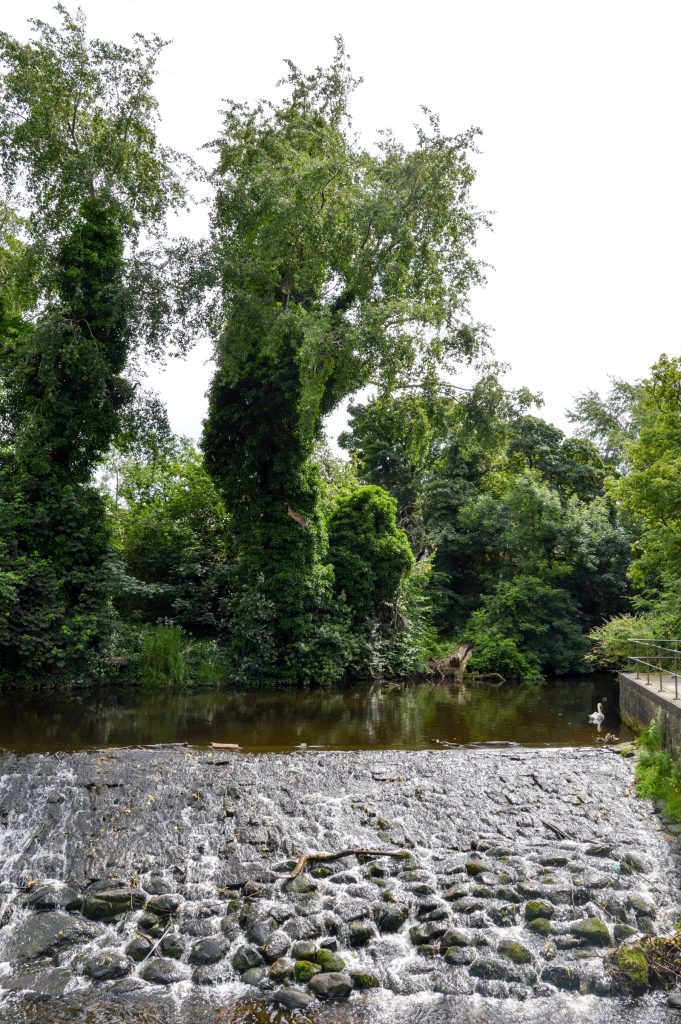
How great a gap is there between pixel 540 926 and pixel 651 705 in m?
5.82

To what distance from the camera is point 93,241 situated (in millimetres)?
17172

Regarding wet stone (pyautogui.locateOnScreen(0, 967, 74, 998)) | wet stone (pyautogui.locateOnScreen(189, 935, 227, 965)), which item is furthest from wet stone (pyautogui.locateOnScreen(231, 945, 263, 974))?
wet stone (pyautogui.locateOnScreen(0, 967, 74, 998))

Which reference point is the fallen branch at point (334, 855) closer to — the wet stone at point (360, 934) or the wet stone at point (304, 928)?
the wet stone at point (304, 928)

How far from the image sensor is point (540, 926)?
230 inches

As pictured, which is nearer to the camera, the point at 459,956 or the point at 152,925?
the point at 459,956

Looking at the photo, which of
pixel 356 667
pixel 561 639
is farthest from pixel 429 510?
pixel 356 667

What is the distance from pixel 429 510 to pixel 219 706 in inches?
647

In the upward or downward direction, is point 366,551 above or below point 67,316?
below

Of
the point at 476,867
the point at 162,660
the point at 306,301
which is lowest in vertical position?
the point at 476,867

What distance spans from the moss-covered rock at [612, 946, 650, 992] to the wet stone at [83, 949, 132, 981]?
367cm

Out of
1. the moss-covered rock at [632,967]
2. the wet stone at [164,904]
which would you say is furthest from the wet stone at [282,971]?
the moss-covered rock at [632,967]

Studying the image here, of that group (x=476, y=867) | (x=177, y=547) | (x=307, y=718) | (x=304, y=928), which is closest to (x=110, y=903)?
(x=304, y=928)

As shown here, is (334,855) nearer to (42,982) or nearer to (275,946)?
(275,946)

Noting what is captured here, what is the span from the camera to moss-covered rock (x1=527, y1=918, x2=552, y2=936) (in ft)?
19.1
